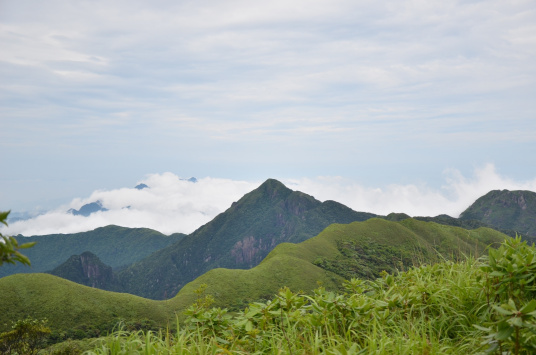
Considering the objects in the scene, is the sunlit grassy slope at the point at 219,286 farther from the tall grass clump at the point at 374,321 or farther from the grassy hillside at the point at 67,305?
the tall grass clump at the point at 374,321

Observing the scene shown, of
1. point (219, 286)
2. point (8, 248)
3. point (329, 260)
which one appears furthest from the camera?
point (329, 260)

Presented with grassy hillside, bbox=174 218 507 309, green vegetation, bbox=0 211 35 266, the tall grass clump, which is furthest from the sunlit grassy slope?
green vegetation, bbox=0 211 35 266

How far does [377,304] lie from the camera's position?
6.67 metres

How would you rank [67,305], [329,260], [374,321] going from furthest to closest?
[329,260], [67,305], [374,321]

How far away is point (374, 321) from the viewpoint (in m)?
5.92

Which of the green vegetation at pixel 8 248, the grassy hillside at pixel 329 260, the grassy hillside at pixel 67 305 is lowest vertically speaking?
the grassy hillside at pixel 67 305

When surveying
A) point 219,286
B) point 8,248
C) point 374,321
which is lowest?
point 219,286

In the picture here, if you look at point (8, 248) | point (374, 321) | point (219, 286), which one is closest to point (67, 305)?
point (219, 286)

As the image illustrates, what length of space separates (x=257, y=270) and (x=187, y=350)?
61.5 m

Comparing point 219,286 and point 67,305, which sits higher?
point 219,286

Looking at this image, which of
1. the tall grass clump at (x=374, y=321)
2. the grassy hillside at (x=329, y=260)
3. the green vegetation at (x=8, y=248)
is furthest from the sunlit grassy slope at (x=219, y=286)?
the green vegetation at (x=8, y=248)

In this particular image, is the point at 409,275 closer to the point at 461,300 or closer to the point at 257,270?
the point at 461,300

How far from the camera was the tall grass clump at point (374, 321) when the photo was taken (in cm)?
577

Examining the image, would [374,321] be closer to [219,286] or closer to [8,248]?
[8,248]
